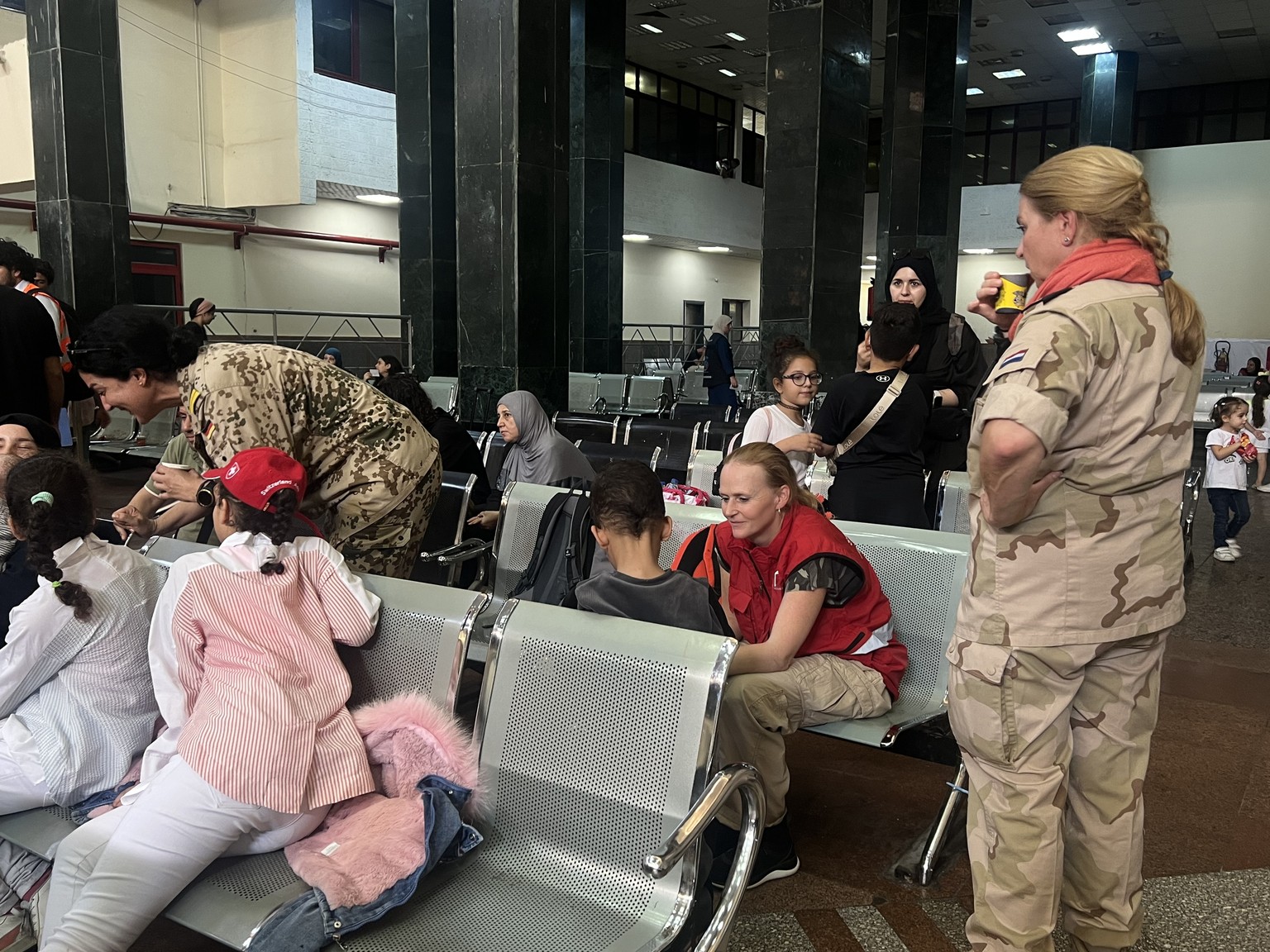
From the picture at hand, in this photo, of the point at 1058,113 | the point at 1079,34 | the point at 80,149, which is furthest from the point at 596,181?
the point at 1058,113

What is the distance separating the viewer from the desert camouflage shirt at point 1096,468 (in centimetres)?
183

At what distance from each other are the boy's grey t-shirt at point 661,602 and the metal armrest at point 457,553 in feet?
5.14

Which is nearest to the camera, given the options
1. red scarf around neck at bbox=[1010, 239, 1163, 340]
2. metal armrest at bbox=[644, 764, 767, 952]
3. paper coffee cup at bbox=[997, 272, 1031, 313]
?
metal armrest at bbox=[644, 764, 767, 952]

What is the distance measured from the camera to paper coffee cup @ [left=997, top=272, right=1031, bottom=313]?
2338 mm

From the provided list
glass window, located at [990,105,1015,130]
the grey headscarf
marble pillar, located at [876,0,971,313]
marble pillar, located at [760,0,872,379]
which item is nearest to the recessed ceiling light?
marble pillar, located at [876,0,971,313]

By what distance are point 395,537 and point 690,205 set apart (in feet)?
75.7

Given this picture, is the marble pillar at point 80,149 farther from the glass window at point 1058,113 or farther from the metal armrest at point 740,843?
the glass window at point 1058,113

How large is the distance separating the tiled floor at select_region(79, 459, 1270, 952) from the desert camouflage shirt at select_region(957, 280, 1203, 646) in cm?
105

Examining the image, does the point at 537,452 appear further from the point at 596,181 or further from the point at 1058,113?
the point at 1058,113

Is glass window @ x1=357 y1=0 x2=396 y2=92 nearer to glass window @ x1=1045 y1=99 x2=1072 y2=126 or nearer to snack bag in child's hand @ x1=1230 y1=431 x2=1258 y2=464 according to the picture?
snack bag in child's hand @ x1=1230 y1=431 x2=1258 y2=464

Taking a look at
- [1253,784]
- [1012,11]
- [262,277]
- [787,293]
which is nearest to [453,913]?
[1253,784]

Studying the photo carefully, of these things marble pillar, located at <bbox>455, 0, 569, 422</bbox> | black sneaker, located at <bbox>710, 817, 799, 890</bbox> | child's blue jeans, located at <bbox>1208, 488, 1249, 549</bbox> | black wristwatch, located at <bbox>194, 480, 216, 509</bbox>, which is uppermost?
marble pillar, located at <bbox>455, 0, 569, 422</bbox>

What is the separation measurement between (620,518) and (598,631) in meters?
0.50

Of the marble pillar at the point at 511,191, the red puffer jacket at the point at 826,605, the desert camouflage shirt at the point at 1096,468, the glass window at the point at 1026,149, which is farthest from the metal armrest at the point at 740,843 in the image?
the glass window at the point at 1026,149
